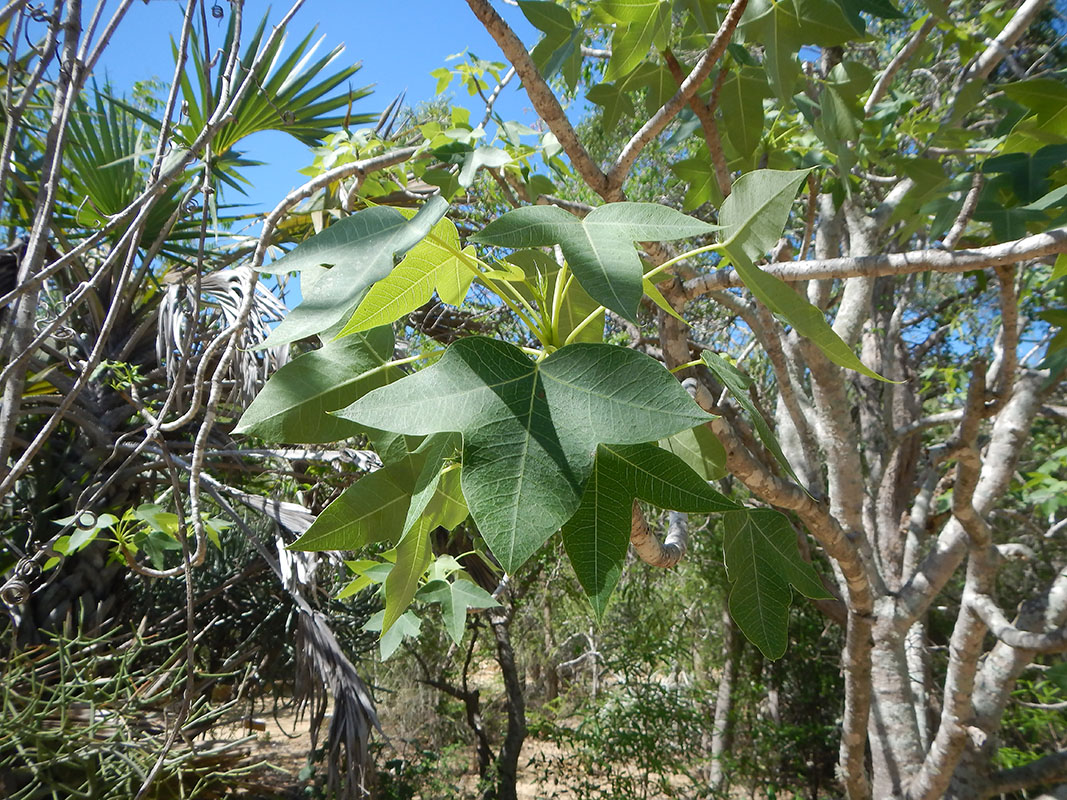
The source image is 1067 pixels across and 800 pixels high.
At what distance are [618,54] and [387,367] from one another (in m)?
0.71

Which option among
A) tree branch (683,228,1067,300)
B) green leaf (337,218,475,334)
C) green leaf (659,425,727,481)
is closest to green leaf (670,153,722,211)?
tree branch (683,228,1067,300)

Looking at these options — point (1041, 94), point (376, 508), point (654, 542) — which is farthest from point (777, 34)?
point (376, 508)

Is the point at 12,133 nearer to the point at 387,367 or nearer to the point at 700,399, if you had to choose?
the point at 387,367

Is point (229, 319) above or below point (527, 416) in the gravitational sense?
above

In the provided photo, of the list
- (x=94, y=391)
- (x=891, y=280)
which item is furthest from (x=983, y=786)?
(x=94, y=391)

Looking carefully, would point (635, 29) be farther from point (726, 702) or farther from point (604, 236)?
point (726, 702)

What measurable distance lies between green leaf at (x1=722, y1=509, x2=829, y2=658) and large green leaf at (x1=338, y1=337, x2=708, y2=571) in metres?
0.27

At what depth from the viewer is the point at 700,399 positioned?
0.88 metres

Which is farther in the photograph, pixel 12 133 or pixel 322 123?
pixel 322 123

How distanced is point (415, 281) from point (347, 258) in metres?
0.11

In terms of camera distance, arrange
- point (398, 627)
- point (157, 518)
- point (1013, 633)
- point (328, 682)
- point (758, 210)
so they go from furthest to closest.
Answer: point (328, 682)
point (1013, 633)
point (157, 518)
point (398, 627)
point (758, 210)

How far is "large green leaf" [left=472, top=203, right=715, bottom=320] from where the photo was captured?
1.37ft

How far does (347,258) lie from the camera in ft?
1.53

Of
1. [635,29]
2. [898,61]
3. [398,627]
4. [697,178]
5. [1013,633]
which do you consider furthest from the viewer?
[1013,633]
